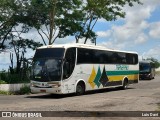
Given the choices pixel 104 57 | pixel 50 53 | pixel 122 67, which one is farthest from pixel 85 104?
pixel 122 67

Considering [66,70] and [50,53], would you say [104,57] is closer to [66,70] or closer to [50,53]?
[66,70]

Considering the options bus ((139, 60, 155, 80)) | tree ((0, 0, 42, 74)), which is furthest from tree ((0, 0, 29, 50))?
bus ((139, 60, 155, 80))

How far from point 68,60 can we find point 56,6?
1161 cm

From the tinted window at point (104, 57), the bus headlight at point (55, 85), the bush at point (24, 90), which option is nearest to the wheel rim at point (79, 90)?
the tinted window at point (104, 57)

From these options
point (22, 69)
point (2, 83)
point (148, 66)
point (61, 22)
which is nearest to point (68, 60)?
point (2, 83)

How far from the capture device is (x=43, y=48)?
2531cm

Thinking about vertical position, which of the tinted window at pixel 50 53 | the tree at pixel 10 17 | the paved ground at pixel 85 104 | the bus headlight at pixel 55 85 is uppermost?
the tree at pixel 10 17

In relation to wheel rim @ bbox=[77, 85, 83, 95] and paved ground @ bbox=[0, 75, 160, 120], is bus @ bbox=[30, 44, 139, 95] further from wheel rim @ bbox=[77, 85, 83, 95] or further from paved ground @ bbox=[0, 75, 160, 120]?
paved ground @ bbox=[0, 75, 160, 120]

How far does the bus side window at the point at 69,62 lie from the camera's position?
24.6 meters

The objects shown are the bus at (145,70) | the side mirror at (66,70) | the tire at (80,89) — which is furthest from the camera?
the bus at (145,70)

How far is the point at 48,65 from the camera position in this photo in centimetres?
2444

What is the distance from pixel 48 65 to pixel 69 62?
128 centimetres

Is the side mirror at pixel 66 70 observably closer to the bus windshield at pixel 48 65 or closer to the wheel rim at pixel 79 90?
the bus windshield at pixel 48 65

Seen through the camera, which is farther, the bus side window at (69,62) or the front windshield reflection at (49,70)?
the bus side window at (69,62)
